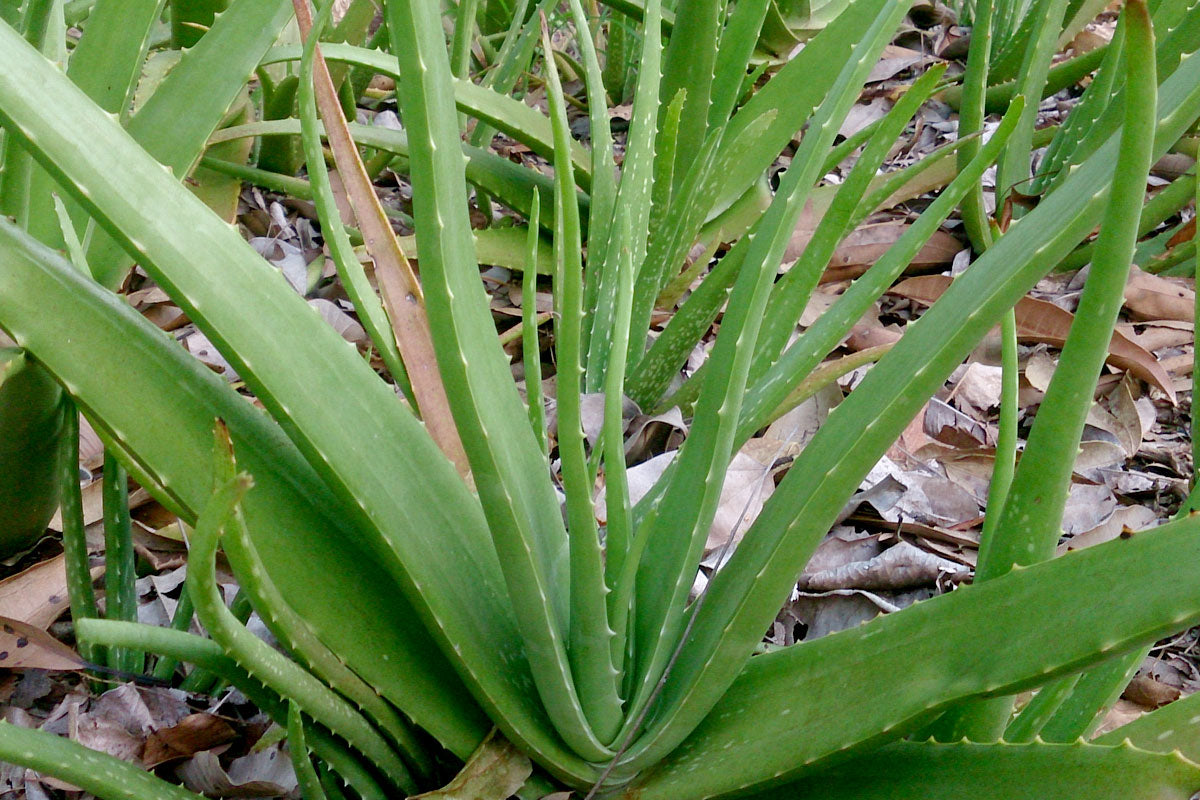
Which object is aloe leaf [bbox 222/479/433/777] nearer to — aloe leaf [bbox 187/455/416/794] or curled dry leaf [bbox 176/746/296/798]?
aloe leaf [bbox 187/455/416/794]

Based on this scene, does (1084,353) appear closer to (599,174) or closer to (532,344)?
(532,344)

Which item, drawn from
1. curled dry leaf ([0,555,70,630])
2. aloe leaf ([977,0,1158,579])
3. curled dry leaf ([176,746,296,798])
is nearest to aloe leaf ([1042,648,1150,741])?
aloe leaf ([977,0,1158,579])

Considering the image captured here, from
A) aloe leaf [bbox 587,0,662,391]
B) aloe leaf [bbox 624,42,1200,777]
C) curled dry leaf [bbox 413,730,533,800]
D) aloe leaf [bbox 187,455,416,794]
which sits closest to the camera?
aloe leaf [bbox 187,455,416,794]

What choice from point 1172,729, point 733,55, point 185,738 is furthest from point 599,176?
point 1172,729

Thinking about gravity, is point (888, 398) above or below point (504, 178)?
below

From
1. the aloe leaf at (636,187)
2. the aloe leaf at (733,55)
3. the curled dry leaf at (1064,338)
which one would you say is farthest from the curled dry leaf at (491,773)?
the aloe leaf at (733,55)
